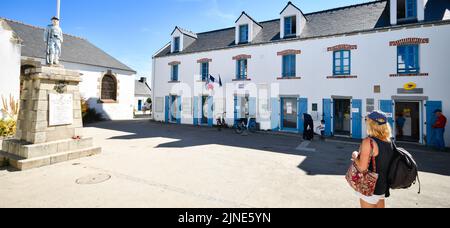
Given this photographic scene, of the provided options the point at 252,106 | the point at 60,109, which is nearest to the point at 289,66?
the point at 252,106

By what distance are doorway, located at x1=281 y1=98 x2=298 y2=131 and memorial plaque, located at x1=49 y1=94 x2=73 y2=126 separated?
38.4 feet

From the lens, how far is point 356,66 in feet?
40.7

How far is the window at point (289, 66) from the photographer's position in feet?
47.1

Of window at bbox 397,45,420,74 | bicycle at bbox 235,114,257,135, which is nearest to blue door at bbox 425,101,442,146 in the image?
window at bbox 397,45,420,74

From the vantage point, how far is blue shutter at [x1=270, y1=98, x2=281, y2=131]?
14664mm

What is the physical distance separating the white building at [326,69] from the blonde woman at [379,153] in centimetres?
1084

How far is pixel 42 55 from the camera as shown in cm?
1689

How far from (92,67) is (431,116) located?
24148mm

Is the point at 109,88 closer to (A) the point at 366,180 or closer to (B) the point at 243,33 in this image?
(B) the point at 243,33

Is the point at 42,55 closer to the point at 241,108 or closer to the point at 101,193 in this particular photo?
the point at 241,108

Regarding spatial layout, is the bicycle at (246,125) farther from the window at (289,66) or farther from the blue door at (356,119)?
the blue door at (356,119)
